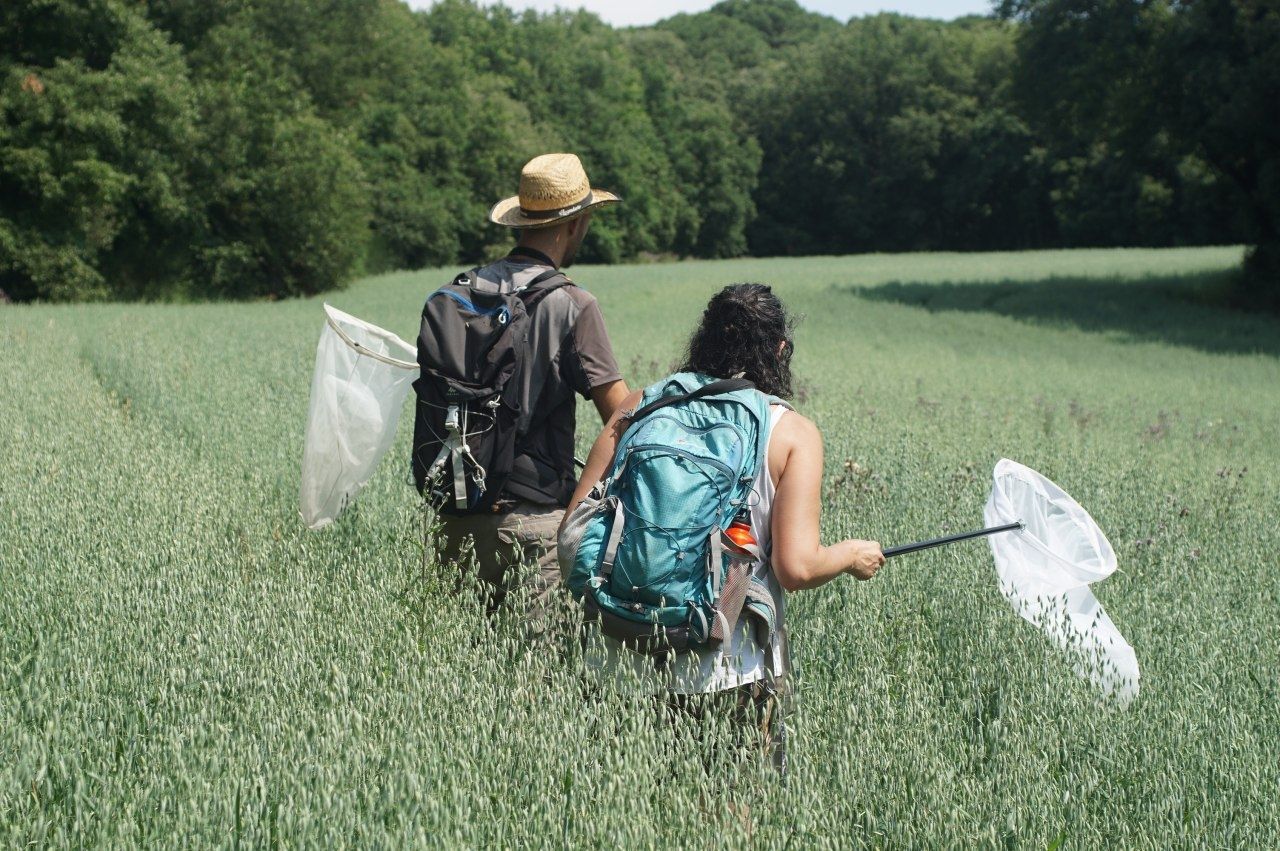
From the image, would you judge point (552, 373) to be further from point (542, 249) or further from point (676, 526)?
point (676, 526)

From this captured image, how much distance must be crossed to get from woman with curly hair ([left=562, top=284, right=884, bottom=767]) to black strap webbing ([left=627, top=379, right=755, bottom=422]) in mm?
43

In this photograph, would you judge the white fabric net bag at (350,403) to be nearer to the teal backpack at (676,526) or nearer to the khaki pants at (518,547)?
the khaki pants at (518,547)

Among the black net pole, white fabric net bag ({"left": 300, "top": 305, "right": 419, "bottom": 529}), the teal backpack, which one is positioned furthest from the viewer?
white fabric net bag ({"left": 300, "top": 305, "right": 419, "bottom": 529})

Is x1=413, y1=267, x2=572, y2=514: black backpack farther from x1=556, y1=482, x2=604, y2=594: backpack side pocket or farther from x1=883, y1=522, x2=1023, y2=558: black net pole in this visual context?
x1=883, y1=522, x2=1023, y2=558: black net pole

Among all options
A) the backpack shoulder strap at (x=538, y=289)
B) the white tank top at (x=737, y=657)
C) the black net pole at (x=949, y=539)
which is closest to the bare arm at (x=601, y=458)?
the white tank top at (x=737, y=657)

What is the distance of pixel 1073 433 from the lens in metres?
9.91

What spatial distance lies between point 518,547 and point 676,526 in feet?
2.98

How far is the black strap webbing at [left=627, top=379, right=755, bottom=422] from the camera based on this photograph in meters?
2.80

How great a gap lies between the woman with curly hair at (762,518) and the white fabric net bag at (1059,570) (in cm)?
87

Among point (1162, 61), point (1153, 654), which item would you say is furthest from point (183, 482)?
point (1162, 61)

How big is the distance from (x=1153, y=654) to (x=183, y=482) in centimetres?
415

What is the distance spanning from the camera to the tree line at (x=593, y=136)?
86.9 ft

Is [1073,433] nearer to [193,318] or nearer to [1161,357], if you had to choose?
[1161,357]

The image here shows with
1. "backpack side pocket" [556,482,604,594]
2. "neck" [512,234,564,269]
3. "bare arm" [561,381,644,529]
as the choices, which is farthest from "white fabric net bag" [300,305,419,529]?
"backpack side pocket" [556,482,604,594]
